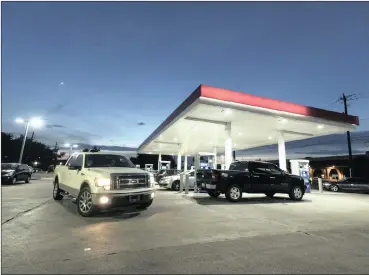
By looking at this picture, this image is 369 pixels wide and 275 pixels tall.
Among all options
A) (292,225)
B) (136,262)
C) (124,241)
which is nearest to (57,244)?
(124,241)

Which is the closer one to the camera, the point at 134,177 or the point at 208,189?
the point at 134,177

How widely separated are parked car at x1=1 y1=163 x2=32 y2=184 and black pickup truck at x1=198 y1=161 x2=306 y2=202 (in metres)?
15.3

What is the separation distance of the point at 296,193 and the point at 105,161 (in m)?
9.89

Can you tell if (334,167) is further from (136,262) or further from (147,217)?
(136,262)

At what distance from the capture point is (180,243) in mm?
5098

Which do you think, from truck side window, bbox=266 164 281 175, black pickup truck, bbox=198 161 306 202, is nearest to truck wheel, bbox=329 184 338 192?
black pickup truck, bbox=198 161 306 202

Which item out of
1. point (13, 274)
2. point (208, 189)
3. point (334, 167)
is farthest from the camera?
point (334, 167)

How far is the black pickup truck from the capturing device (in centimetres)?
1180

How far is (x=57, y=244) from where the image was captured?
496 cm

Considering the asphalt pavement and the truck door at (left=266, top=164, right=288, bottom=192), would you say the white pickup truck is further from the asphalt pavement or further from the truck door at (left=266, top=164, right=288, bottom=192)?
the truck door at (left=266, top=164, right=288, bottom=192)

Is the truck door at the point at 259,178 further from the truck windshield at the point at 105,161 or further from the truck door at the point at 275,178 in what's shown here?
the truck windshield at the point at 105,161

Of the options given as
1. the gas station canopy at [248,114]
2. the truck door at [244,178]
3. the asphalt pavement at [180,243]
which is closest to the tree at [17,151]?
the gas station canopy at [248,114]

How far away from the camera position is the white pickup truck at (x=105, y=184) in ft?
24.4

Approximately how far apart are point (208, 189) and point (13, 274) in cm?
932
